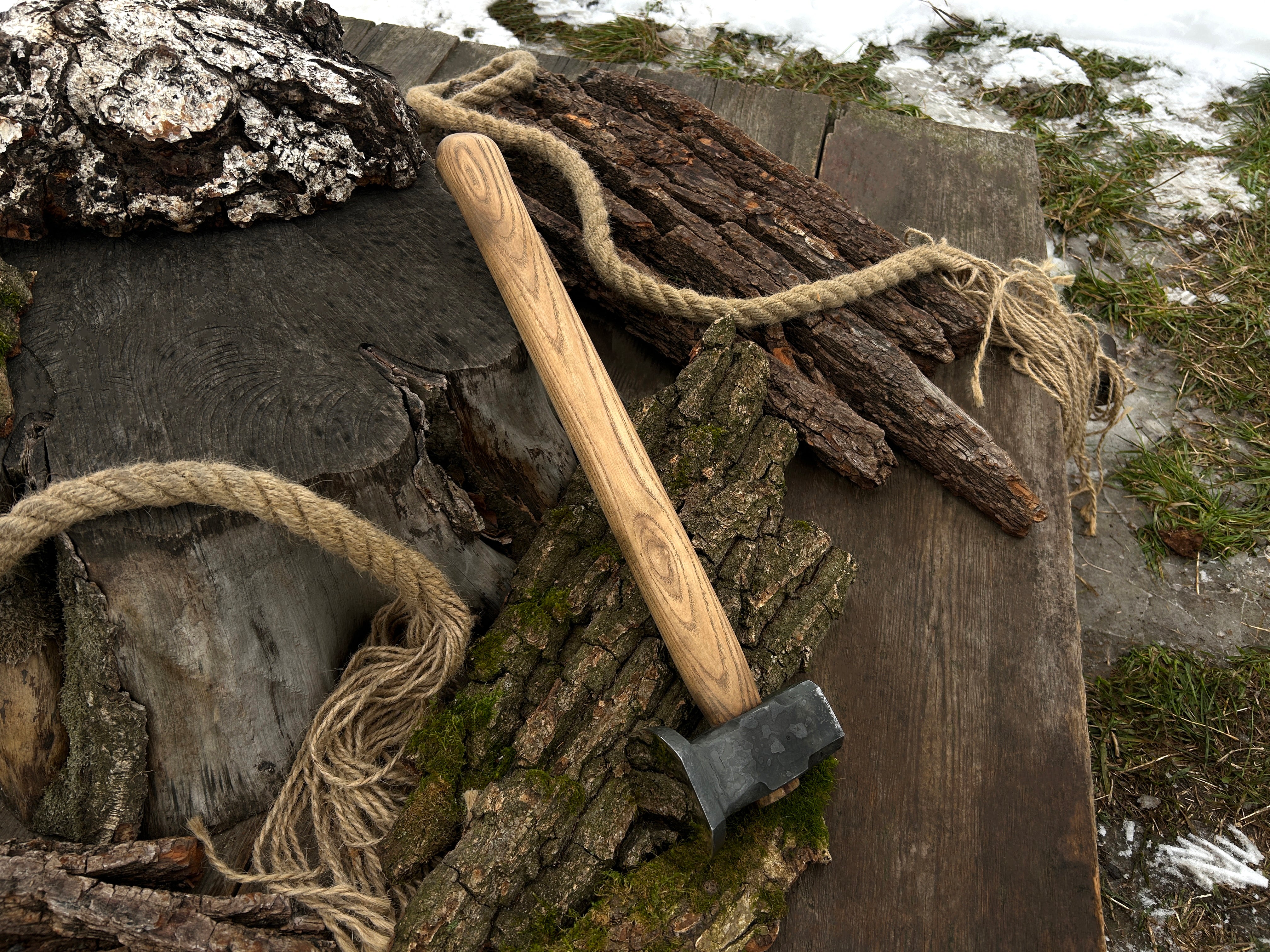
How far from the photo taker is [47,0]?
5.16 ft

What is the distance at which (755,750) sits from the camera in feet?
4.27

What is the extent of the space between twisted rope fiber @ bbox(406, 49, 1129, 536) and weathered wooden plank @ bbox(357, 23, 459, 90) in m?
0.61

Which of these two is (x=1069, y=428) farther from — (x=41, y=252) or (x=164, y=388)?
(x=41, y=252)

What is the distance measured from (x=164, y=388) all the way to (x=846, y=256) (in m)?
1.54

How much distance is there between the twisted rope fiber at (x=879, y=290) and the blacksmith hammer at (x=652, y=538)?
385 mm

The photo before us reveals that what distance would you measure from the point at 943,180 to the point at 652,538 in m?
1.88

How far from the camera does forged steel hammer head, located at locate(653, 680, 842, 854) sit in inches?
49.2

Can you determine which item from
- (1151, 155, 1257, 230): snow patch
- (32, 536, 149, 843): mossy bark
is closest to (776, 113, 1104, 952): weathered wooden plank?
(32, 536, 149, 843): mossy bark

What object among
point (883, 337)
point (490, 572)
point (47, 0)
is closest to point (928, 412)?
point (883, 337)

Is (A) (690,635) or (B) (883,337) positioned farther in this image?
(B) (883,337)

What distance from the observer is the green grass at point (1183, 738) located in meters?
2.02

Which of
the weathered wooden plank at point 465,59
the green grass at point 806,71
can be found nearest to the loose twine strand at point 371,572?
the weathered wooden plank at point 465,59

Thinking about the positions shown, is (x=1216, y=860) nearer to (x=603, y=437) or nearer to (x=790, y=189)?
(x=603, y=437)

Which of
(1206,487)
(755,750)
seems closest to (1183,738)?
(1206,487)
